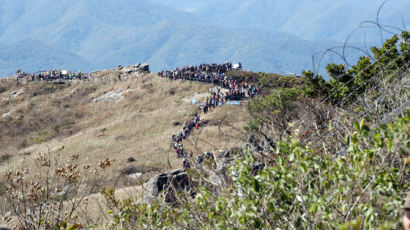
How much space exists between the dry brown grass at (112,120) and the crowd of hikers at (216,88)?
0.97 metres

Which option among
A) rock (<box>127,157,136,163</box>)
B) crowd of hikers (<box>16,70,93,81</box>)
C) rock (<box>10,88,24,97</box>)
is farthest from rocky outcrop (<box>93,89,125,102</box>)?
rock (<box>127,157,136,163</box>)

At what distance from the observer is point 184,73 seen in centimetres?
6281

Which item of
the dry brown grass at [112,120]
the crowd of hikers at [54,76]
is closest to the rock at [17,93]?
the dry brown grass at [112,120]

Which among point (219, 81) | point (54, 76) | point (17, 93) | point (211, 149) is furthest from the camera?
point (54, 76)

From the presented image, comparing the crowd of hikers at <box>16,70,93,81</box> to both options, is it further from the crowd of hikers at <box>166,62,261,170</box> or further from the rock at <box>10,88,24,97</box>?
the crowd of hikers at <box>166,62,261,170</box>

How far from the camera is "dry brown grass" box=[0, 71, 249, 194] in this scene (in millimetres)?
36969

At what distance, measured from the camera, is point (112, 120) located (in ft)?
175

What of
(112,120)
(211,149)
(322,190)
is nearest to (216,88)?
(112,120)

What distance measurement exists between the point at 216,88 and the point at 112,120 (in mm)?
11615

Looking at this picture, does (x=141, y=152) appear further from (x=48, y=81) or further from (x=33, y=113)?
(x=48, y=81)

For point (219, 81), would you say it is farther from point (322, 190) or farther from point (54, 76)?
point (322, 190)

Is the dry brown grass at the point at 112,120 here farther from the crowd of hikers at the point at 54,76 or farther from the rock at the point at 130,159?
the crowd of hikers at the point at 54,76

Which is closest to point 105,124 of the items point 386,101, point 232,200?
point 386,101

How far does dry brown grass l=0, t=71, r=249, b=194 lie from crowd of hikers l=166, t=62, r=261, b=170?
3.17 feet
